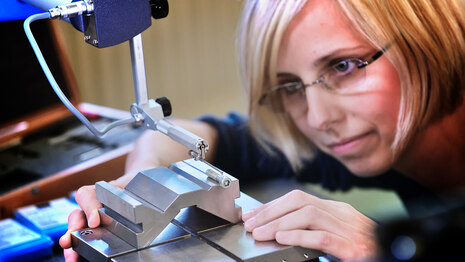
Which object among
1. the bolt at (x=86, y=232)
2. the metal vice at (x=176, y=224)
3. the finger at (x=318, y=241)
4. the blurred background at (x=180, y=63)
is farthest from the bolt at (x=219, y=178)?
the blurred background at (x=180, y=63)

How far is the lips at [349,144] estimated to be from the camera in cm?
143

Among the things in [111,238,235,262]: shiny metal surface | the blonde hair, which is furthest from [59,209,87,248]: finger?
the blonde hair

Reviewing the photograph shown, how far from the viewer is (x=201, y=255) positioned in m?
0.85

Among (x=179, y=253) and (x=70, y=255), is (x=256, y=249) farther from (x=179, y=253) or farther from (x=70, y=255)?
(x=70, y=255)

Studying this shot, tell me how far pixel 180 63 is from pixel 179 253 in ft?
8.17

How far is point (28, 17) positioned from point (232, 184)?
0.38 m

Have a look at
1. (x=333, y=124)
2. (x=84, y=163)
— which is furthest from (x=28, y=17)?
(x=333, y=124)

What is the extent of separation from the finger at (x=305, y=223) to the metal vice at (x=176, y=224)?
→ 18mm

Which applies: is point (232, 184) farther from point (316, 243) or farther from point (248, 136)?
point (248, 136)

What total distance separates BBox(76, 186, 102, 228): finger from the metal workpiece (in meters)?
0.01

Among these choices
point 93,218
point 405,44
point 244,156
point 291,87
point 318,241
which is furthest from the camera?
point 244,156

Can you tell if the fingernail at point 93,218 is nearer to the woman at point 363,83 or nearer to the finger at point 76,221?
the finger at point 76,221

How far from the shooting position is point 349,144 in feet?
4.73

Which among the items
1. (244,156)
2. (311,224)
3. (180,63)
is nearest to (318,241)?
(311,224)
